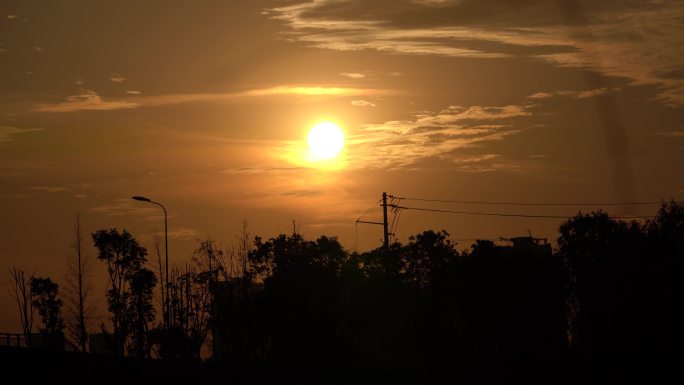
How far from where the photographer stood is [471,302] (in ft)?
246

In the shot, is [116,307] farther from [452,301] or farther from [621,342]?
[621,342]

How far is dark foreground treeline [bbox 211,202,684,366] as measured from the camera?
202 ft

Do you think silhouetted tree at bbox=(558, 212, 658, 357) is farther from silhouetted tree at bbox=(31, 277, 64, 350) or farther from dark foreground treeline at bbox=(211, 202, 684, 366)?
silhouetted tree at bbox=(31, 277, 64, 350)

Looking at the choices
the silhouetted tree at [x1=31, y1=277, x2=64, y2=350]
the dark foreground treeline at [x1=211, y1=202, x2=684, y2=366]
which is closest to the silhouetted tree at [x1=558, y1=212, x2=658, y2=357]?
the dark foreground treeline at [x1=211, y1=202, x2=684, y2=366]

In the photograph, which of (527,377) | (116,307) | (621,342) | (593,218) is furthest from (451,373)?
(116,307)

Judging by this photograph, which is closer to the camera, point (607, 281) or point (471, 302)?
point (607, 281)

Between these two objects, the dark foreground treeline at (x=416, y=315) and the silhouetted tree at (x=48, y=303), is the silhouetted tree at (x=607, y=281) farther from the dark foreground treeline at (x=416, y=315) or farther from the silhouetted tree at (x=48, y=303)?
the silhouetted tree at (x=48, y=303)

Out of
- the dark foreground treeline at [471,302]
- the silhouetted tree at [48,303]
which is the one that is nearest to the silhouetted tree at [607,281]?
the dark foreground treeline at [471,302]

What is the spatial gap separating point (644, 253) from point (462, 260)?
69.4 feet

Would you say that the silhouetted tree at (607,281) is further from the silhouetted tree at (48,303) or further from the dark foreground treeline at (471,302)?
the silhouetted tree at (48,303)

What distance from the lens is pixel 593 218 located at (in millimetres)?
72562

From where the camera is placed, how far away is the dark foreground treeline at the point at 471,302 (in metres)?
61.6

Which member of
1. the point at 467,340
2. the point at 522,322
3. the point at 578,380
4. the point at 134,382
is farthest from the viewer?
the point at 467,340

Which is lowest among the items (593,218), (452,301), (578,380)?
(578,380)
